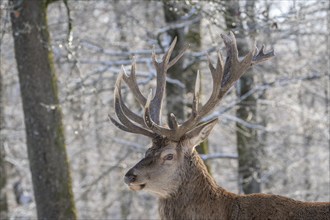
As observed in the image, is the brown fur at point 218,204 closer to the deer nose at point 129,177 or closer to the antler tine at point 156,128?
the antler tine at point 156,128

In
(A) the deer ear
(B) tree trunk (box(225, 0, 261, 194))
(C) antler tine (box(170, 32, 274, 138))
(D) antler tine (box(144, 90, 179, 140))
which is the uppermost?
(C) antler tine (box(170, 32, 274, 138))

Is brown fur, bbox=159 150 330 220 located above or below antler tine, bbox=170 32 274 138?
below

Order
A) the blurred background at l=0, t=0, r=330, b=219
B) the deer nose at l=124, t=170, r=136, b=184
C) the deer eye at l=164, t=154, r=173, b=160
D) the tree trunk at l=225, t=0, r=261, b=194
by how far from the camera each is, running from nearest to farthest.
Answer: the deer nose at l=124, t=170, r=136, b=184
the deer eye at l=164, t=154, r=173, b=160
the blurred background at l=0, t=0, r=330, b=219
the tree trunk at l=225, t=0, r=261, b=194

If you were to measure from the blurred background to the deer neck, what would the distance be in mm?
2903

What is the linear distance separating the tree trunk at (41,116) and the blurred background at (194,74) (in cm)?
14

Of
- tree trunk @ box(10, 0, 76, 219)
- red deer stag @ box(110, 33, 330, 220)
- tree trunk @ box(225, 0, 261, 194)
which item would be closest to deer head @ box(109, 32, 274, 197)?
red deer stag @ box(110, 33, 330, 220)

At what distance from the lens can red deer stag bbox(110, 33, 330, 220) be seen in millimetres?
5148

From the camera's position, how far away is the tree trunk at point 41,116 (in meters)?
7.92

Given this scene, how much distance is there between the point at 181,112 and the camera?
10.3 metres

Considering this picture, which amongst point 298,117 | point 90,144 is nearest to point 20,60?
point 298,117

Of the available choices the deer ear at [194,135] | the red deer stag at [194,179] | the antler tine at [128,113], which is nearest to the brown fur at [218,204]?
the red deer stag at [194,179]

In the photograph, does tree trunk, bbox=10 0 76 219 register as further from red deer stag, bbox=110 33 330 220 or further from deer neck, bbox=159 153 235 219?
deer neck, bbox=159 153 235 219

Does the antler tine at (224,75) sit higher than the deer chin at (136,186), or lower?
higher

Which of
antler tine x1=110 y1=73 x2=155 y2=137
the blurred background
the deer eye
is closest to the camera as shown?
the deer eye
